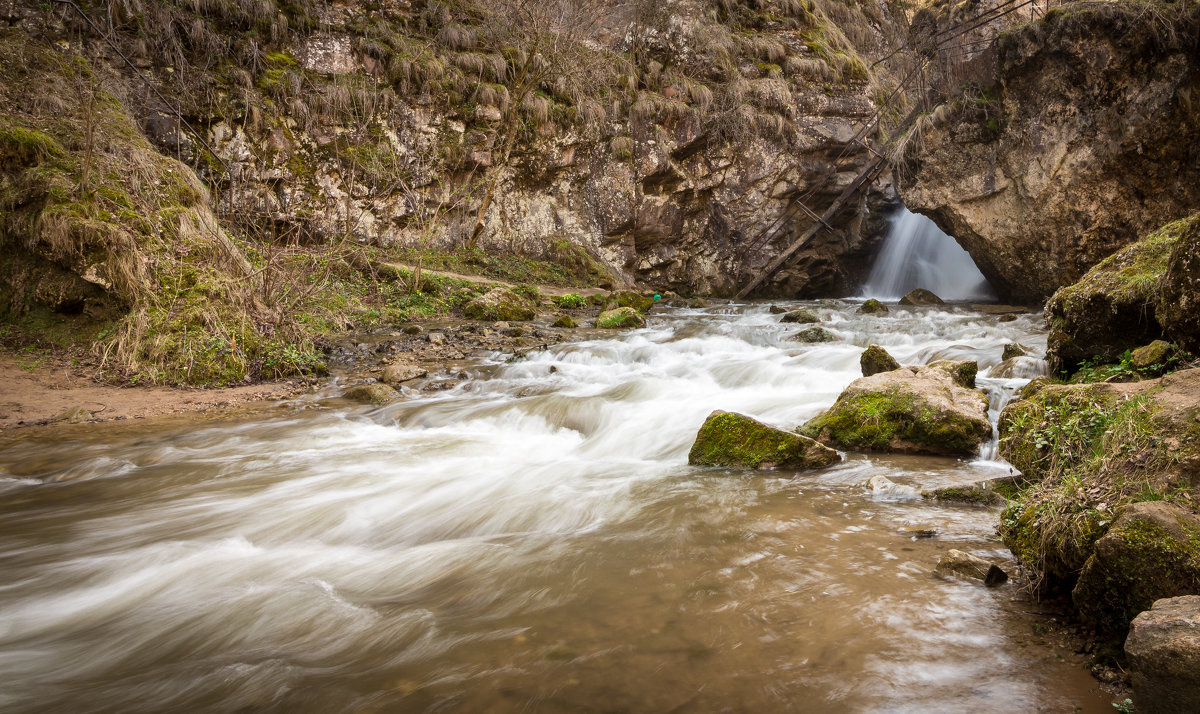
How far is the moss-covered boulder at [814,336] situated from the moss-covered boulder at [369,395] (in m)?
6.46

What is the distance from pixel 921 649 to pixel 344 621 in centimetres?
241

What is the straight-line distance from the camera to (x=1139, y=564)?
1.99m

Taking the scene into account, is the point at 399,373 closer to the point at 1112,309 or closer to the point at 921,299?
the point at 1112,309

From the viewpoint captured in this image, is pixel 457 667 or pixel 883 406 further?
pixel 883 406

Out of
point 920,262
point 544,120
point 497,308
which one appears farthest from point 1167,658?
point 920,262

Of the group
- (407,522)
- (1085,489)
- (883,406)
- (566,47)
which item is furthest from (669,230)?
(1085,489)

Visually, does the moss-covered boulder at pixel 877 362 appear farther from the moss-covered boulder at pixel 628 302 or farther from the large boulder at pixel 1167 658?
the moss-covered boulder at pixel 628 302

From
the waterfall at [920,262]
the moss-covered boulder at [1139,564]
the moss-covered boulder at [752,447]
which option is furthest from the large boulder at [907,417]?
the waterfall at [920,262]

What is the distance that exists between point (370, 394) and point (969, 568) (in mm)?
6064

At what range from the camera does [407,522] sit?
13.9 feet

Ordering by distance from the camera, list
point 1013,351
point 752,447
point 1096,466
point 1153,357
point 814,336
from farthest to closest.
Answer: point 814,336
point 1013,351
point 752,447
point 1153,357
point 1096,466

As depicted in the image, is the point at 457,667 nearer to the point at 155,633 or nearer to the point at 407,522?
the point at 155,633

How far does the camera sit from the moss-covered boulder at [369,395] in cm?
702

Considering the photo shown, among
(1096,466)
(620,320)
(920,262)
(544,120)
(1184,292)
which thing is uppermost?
(544,120)
